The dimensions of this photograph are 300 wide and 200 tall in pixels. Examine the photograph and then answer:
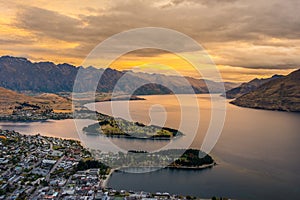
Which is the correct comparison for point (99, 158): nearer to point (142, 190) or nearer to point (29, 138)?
point (142, 190)

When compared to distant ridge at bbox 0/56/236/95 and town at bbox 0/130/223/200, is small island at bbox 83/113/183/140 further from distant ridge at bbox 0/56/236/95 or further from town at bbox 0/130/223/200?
distant ridge at bbox 0/56/236/95

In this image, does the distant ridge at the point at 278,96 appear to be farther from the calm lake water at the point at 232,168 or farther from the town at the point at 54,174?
the town at the point at 54,174

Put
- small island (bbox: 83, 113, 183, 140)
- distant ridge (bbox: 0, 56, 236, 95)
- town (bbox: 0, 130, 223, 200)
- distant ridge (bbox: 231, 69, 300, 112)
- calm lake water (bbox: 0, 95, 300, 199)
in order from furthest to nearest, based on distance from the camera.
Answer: distant ridge (bbox: 0, 56, 236, 95) < distant ridge (bbox: 231, 69, 300, 112) < small island (bbox: 83, 113, 183, 140) < calm lake water (bbox: 0, 95, 300, 199) < town (bbox: 0, 130, 223, 200)

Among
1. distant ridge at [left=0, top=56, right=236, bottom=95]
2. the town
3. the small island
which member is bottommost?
the town

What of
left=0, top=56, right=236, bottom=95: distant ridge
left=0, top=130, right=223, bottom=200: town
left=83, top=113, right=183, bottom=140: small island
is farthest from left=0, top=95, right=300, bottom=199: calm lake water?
left=0, top=56, right=236, bottom=95: distant ridge

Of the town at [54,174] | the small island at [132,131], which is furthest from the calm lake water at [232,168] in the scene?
the small island at [132,131]

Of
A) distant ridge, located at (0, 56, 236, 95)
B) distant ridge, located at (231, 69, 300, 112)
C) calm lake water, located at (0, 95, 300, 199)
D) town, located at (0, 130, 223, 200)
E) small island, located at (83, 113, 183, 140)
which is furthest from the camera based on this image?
distant ridge, located at (0, 56, 236, 95)
